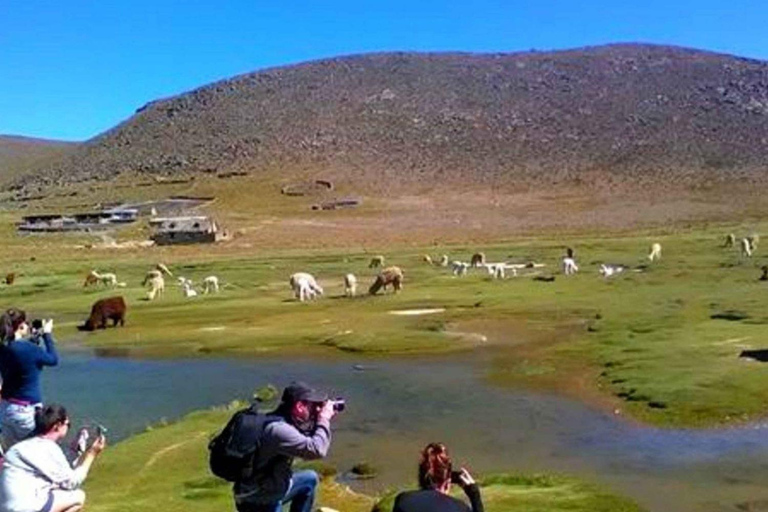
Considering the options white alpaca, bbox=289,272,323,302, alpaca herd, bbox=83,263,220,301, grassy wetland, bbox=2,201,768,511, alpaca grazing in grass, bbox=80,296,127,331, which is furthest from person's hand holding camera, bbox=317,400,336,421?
alpaca herd, bbox=83,263,220,301

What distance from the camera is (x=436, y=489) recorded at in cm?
819

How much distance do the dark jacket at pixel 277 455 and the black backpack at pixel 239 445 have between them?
6cm

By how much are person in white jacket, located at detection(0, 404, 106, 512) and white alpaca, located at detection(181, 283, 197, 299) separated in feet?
137

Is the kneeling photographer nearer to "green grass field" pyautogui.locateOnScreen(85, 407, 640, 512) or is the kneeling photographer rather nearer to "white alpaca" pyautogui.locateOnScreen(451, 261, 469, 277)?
"green grass field" pyautogui.locateOnScreen(85, 407, 640, 512)

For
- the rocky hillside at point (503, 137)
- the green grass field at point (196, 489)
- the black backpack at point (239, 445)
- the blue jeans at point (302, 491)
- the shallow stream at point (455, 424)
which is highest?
the rocky hillside at point (503, 137)

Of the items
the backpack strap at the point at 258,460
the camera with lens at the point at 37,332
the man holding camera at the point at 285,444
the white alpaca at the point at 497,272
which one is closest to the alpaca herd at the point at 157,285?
the white alpaca at the point at 497,272

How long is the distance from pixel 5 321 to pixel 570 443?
34.9 ft

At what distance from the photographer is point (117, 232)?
370 ft

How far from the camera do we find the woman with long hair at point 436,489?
794 cm

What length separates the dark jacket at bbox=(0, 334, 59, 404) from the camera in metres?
12.1

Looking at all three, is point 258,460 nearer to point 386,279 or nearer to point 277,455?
point 277,455

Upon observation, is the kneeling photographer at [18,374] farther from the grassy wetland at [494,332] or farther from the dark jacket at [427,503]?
the dark jacket at [427,503]

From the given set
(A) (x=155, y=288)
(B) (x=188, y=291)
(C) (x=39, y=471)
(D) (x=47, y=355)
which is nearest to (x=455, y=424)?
(D) (x=47, y=355)

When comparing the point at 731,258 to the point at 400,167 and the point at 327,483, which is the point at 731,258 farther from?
the point at 400,167
